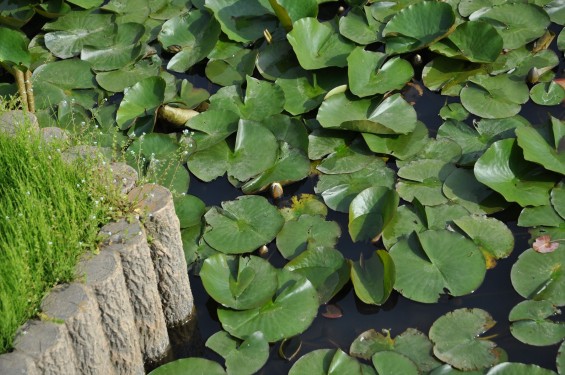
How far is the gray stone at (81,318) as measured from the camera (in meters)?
3.31

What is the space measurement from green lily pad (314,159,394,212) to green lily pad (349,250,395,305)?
1.58 feet

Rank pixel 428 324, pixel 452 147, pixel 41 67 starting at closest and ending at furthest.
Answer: pixel 428 324, pixel 452 147, pixel 41 67

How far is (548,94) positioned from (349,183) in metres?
1.48

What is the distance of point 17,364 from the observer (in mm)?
3113

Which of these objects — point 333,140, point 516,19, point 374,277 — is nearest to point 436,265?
point 374,277

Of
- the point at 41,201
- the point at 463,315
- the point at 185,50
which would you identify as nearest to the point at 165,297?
the point at 41,201

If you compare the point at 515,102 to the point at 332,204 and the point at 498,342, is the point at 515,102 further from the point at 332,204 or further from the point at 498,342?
the point at 498,342

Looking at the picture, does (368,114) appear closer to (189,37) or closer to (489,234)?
(489,234)

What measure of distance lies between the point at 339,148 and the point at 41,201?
1.84m

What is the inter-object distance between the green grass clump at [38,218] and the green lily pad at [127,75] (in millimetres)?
1363

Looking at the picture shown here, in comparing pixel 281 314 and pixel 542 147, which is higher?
pixel 542 147

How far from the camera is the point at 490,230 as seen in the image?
4305mm

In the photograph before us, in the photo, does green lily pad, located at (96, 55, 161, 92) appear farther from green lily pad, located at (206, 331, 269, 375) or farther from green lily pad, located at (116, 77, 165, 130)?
green lily pad, located at (206, 331, 269, 375)

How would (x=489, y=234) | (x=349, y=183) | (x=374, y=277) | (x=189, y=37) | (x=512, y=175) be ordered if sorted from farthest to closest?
1. (x=189, y=37)
2. (x=349, y=183)
3. (x=512, y=175)
4. (x=489, y=234)
5. (x=374, y=277)
